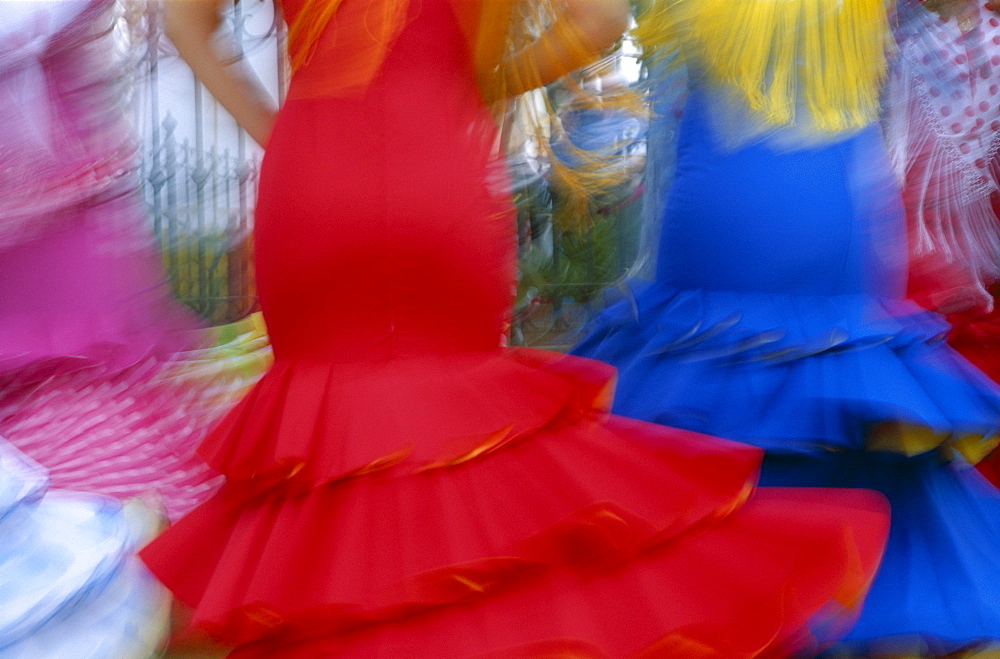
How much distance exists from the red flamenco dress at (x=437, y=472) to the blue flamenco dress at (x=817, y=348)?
0.13 meters

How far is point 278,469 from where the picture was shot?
3.00ft

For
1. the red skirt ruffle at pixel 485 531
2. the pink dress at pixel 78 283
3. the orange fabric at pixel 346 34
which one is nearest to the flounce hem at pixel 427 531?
the red skirt ruffle at pixel 485 531

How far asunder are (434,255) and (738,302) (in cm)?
48

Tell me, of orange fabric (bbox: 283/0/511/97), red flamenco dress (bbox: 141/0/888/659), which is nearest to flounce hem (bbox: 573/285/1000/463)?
red flamenco dress (bbox: 141/0/888/659)

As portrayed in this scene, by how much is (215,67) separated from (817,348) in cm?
89

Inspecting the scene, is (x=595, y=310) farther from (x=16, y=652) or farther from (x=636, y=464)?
(x=16, y=652)

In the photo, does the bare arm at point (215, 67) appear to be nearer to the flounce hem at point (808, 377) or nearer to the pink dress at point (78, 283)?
the pink dress at point (78, 283)

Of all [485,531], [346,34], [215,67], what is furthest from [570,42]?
[485,531]

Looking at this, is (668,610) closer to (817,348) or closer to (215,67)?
(817,348)

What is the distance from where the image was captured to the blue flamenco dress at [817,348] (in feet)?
3.81

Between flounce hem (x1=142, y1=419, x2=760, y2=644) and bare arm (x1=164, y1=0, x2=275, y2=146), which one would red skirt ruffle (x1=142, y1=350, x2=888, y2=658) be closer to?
flounce hem (x1=142, y1=419, x2=760, y2=644)

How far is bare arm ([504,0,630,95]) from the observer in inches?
43.4

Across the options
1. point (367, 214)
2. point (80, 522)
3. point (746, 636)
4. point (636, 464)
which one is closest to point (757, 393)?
point (636, 464)

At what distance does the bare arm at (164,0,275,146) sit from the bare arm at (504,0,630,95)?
358 mm
